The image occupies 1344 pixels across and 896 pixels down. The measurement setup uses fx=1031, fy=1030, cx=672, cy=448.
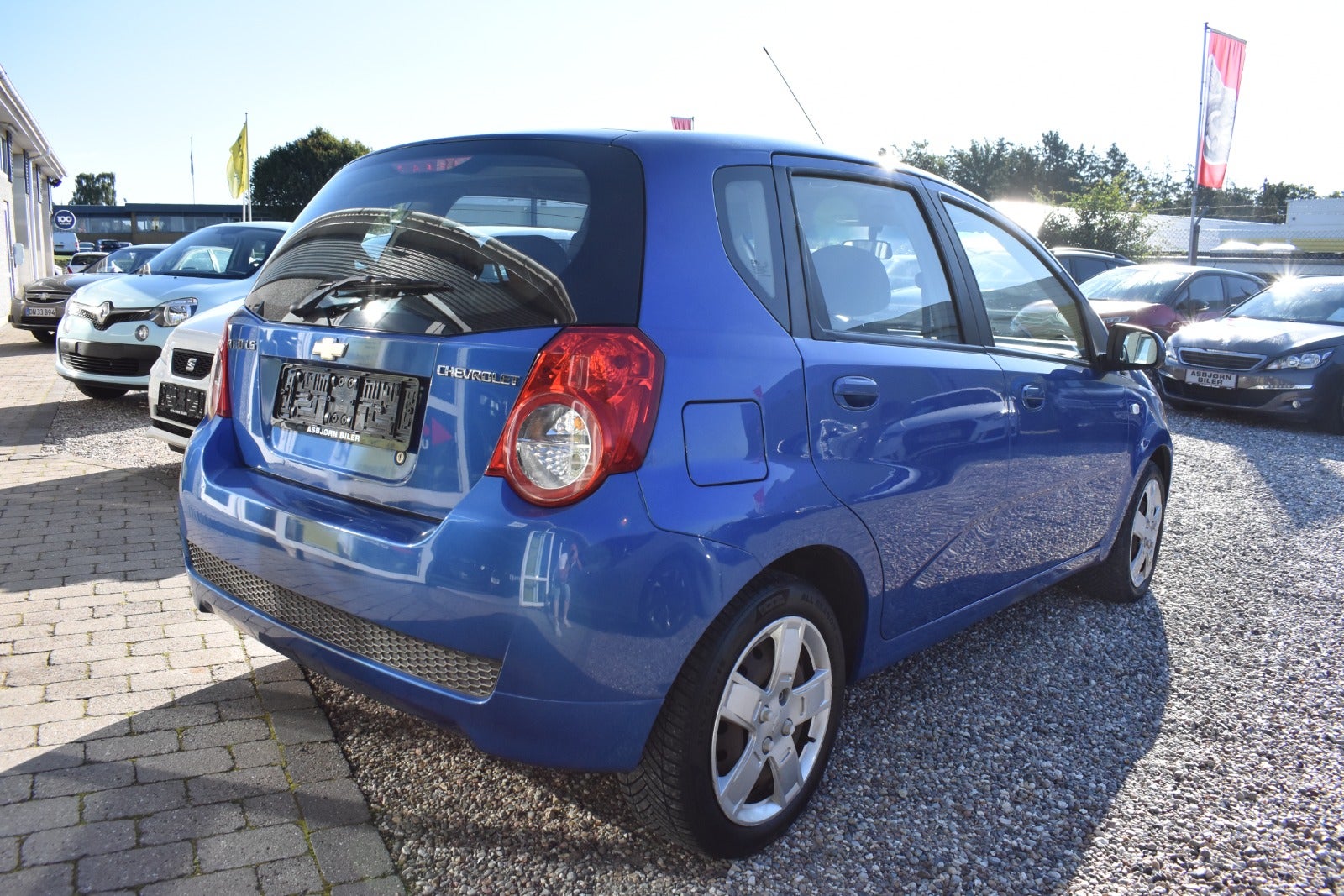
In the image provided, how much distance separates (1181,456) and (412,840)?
8.00 meters

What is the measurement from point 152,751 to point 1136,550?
3957 millimetres

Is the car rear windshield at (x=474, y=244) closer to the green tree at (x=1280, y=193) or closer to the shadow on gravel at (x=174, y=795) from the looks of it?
the shadow on gravel at (x=174, y=795)

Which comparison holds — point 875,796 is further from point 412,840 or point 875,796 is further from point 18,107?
point 18,107

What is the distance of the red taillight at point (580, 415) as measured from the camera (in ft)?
6.89

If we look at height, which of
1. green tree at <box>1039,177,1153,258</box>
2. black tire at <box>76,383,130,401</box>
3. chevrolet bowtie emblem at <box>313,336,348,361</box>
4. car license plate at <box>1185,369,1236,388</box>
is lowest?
black tire at <box>76,383,130,401</box>

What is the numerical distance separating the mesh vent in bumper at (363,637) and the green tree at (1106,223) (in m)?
31.5

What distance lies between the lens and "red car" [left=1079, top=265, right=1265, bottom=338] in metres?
12.7

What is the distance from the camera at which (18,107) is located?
25.1 metres

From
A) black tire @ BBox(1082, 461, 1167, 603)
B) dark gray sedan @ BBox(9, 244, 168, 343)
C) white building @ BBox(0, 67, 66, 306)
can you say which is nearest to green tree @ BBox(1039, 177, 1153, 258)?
dark gray sedan @ BBox(9, 244, 168, 343)

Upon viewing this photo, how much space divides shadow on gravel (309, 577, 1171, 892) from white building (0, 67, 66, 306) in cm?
2523

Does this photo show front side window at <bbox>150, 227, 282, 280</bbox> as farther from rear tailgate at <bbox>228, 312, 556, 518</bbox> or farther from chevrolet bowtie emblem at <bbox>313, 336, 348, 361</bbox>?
chevrolet bowtie emblem at <bbox>313, 336, 348, 361</bbox>

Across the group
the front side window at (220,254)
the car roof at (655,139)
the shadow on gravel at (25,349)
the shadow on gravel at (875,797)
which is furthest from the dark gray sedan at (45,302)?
the shadow on gravel at (875,797)

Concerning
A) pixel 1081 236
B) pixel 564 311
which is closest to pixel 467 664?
pixel 564 311

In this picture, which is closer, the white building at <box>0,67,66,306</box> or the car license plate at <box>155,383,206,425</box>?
the car license plate at <box>155,383,206,425</box>
